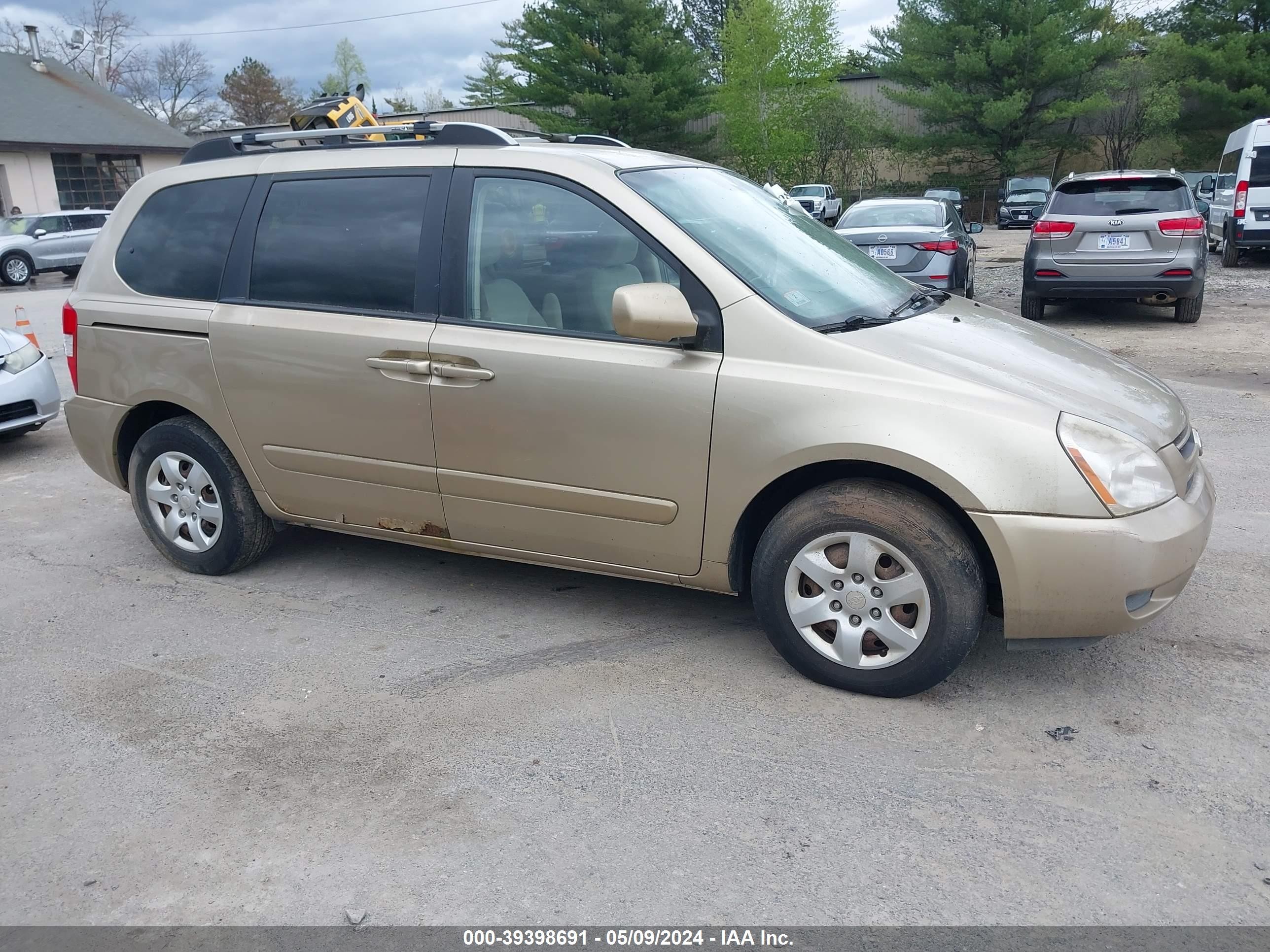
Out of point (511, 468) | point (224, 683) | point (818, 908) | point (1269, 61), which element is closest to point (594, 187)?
point (511, 468)

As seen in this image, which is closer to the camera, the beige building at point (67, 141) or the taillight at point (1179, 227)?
the taillight at point (1179, 227)

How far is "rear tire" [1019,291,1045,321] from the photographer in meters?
11.8

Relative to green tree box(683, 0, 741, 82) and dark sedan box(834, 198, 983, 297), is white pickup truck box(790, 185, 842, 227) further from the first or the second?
green tree box(683, 0, 741, 82)

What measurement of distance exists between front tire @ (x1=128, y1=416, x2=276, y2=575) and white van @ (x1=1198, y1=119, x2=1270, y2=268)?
16.9 m

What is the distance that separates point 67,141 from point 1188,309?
36144 mm

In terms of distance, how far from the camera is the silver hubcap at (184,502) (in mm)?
4742

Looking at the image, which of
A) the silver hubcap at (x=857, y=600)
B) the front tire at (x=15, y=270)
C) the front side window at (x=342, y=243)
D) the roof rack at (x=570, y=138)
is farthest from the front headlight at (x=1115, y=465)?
the front tire at (x=15, y=270)

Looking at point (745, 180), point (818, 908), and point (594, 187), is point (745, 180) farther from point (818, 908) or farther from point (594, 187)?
point (818, 908)

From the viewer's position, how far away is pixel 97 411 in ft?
16.1

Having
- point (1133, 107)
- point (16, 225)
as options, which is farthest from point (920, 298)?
point (1133, 107)

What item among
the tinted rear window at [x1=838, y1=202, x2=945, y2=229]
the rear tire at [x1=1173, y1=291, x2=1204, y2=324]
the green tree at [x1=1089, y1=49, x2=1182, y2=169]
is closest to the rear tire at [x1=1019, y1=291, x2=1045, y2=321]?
the tinted rear window at [x1=838, y1=202, x2=945, y2=229]

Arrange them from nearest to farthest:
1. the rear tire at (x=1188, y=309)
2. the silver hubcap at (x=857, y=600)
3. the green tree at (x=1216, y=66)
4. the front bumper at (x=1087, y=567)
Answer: the front bumper at (x=1087, y=567)
the silver hubcap at (x=857, y=600)
the rear tire at (x=1188, y=309)
the green tree at (x=1216, y=66)

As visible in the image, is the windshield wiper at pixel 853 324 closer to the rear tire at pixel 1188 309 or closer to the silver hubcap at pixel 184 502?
the silver hubcap at pixel 184 502

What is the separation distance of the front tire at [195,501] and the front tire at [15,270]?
21.8 metres
